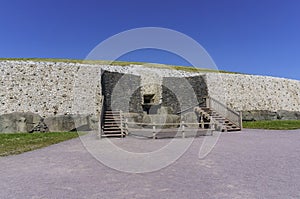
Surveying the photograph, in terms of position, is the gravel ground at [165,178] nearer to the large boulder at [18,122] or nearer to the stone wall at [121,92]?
the large boulder at [18,122]

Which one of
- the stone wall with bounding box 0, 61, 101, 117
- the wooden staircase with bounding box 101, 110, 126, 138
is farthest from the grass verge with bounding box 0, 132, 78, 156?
the stone wall with bounding box 0, 61, 101, 117

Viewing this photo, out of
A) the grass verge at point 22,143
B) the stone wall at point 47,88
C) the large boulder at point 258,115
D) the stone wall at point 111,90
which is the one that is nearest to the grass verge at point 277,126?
the large boulder at point 258,115

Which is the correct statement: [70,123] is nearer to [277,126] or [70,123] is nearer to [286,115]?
[277,126]

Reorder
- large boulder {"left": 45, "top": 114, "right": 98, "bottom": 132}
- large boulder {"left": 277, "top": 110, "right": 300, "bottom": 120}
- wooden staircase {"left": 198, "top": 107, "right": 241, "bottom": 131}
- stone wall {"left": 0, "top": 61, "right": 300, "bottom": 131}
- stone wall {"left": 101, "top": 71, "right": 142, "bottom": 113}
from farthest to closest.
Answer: large boulder {"left": 277, "top": 110, "right": 300, "bottom": 120}, stone wall {"left": 101, "top": 71, "right": 142, "bottom": 113}, stone wall {"left": 0, "top": 61, "right": 300, "bottom": 131}, large boulder {"left": 45, "top": 114, "right": 98, "bottom": 132}, wooden staircase {"left": 198, "top": 107, "right": 241, "bottom": 131}

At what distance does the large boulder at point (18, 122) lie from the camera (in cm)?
1516

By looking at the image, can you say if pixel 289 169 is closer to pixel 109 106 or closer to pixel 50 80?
pixel 109 106

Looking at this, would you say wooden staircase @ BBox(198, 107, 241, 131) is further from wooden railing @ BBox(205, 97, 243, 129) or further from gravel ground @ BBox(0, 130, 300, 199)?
gravel ground @ BBox(0, 130, 300, 199)

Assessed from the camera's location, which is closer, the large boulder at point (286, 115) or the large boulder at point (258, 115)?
the large boulder at point (258, 115)

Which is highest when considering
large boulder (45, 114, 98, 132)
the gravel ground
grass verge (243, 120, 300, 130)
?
large boulder (45, 114, 98, 132)

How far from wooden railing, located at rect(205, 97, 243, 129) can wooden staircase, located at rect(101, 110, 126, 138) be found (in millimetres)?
7617

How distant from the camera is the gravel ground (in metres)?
3.84

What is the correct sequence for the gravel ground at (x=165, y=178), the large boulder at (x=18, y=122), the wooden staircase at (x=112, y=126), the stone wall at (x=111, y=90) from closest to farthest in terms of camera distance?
the gravel ground at (x=165, y=178)
the wooden staircase at (x=112, y=126)
the large boulder at (x=18, y=122)
the stone wall at (x=111, y=90)

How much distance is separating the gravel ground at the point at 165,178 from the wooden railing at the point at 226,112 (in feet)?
28.7

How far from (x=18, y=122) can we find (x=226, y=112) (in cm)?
1469
